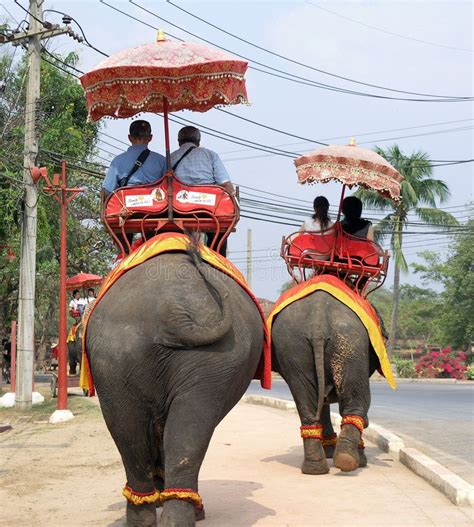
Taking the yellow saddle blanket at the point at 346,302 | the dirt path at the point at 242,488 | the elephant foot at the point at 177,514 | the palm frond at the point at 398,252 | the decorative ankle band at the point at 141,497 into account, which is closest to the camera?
the elephant foot at the point at 177,514

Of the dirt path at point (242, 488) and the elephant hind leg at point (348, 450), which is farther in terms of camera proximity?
the elephant hind leg at point (348, 450)

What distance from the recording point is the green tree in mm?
39094

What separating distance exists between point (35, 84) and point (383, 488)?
1241cm

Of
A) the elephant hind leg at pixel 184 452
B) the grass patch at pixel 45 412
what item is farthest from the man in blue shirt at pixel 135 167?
the grass patch at pixel 45 412

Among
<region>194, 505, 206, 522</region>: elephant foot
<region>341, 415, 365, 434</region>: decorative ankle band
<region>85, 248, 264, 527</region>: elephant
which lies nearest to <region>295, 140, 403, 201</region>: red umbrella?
<region>341, 415, 365, 434</region>: decorative ankle band

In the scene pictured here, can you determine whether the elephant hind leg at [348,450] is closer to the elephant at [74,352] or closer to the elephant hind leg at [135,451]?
the elephant hind leg at [135,451]

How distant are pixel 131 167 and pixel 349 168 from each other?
12.3 feet

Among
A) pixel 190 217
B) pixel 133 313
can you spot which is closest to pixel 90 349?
pixel 133 313

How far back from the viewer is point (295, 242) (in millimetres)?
9555

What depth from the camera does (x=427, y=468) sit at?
830cm

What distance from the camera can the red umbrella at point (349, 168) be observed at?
9461 mm

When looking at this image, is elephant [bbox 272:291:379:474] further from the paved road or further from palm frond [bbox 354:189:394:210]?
palm frond [bbox 354:189:394:210]

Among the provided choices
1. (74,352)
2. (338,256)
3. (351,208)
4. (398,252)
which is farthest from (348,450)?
(398,252)

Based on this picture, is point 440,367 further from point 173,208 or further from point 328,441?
point 173,208
